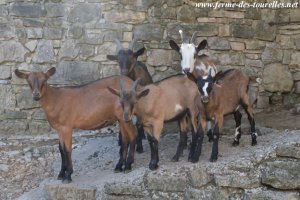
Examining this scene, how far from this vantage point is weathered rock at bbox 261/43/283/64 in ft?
30.1

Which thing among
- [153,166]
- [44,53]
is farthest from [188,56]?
[44,53]

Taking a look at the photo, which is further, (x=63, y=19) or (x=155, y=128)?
(x=63, y=19)

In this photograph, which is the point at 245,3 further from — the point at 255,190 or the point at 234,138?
the point at 255,190

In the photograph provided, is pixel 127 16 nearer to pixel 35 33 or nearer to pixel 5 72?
pixel 35 33

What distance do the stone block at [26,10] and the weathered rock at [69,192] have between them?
318 cm

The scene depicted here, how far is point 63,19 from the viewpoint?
8578 mm

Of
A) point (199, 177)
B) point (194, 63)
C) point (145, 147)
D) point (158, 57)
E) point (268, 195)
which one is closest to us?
point (268, 195)

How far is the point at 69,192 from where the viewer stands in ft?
21.1

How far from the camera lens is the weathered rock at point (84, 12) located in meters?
8.54

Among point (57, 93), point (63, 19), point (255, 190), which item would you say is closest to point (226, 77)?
point (255, 190)

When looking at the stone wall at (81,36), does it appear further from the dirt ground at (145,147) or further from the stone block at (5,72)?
the dirt ground at (145,147)

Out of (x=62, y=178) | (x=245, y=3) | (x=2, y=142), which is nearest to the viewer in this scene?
(x=62, y=178)

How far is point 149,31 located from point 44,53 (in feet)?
5.54

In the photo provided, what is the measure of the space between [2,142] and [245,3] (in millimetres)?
4498
